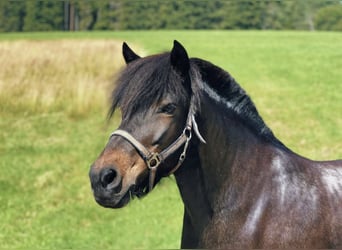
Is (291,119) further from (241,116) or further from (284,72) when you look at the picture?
(241,116)

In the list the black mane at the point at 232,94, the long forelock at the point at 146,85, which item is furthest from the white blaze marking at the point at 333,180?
the long forelock at the point at 146,85

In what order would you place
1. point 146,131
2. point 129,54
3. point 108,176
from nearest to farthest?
point 108,176 < point 146,131 < point 129,54

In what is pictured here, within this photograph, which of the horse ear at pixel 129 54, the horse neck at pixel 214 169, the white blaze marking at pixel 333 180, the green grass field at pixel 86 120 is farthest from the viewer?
the green grass field at pixel 86 120

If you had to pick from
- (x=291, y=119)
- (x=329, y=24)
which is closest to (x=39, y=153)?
(x=291, y=119)

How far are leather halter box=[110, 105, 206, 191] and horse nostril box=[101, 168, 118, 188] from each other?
0.62 ft

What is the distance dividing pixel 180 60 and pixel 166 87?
0.20 metres

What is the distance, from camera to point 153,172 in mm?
2791

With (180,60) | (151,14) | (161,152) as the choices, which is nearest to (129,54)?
(180,60)

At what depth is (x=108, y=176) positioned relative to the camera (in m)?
2.65

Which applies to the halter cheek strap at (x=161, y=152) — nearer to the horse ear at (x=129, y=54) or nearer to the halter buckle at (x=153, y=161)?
the halter buckle at (x=153, y=161)

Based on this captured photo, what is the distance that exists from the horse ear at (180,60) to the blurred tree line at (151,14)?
10426 millimetres

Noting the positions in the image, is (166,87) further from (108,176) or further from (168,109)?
(108,176)

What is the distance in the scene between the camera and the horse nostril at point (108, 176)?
2.64 m

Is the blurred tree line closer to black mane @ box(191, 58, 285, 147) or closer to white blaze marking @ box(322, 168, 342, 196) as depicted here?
black mane @ box(191, 58, 285, 147)
